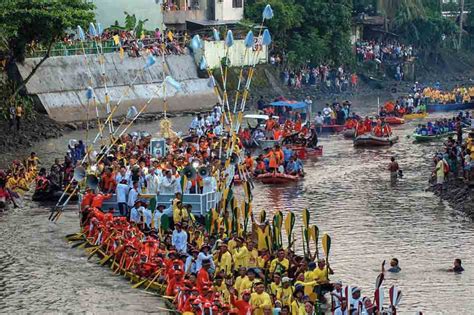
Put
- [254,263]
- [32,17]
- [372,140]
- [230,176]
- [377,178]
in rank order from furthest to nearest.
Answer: [372,140], [32,17], [377,178], [230,176], [254,263]

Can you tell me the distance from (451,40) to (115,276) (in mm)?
63240

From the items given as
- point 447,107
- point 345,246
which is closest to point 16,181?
point 345,246

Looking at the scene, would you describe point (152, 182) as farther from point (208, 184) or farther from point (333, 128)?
point (333, 128)

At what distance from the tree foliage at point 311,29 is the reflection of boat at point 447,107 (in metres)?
11.5

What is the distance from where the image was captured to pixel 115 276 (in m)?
29.0

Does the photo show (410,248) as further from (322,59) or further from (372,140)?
(322,59)

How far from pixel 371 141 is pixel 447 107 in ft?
47.2

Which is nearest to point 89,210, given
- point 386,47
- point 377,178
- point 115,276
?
point 115,276

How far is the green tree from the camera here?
1850 inches

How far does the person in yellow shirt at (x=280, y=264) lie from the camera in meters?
25.2

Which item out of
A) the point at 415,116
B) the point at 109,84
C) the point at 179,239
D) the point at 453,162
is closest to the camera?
the point at 179,239

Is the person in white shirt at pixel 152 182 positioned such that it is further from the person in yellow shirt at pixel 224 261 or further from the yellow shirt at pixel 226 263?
the yellow shirt at pixel 226 263

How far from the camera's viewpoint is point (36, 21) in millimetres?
48250

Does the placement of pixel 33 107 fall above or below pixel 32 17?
below
